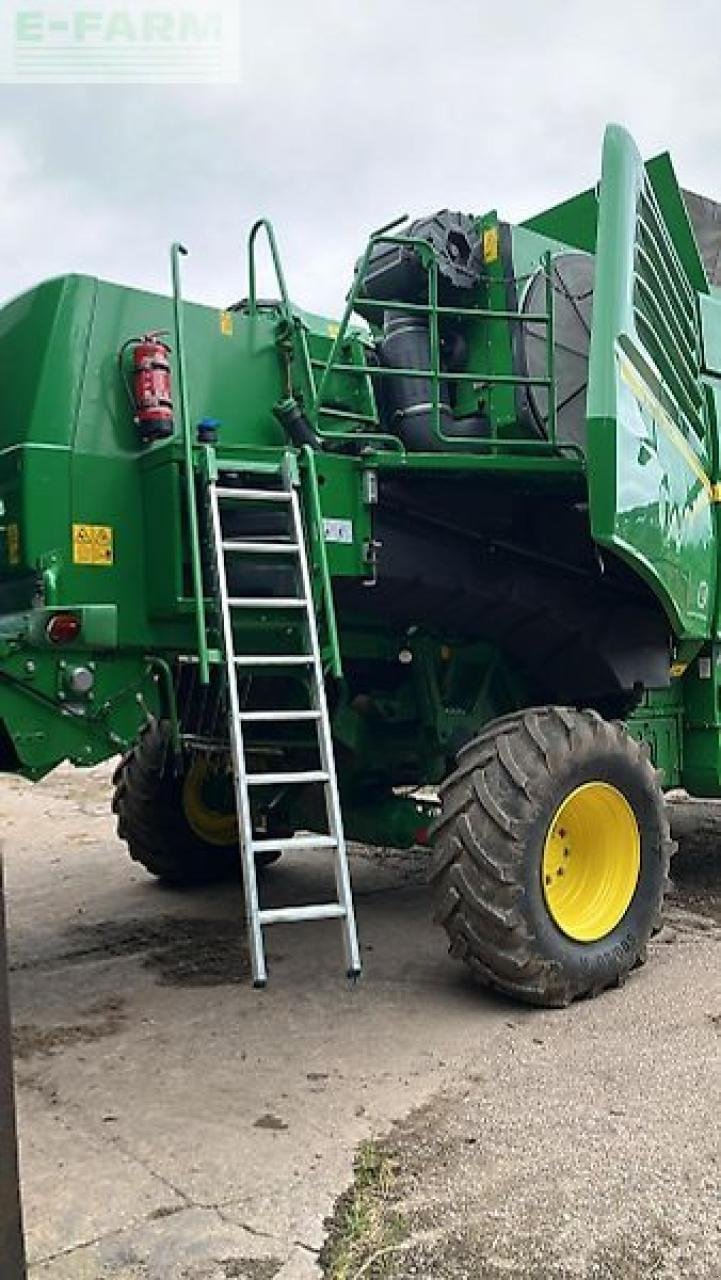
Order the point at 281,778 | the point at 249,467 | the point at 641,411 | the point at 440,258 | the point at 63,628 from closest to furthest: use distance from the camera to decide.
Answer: the point at 281,778
the point at 63,628
the point at 249,467
the point at 641,411
the point at 440,258

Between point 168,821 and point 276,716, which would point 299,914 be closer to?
point 276,716

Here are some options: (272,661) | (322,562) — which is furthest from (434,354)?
(272,661)

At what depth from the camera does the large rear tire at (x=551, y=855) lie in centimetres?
438

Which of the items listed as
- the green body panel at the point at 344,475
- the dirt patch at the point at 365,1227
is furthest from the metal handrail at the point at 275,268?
the dirt patch at the point at 365,1227

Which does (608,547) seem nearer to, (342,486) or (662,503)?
(662,503)

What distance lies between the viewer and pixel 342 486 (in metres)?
4.68

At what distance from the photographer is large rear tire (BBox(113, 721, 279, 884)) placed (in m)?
6.55

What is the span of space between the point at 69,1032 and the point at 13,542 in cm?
174

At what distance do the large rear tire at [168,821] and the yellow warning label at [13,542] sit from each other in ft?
7.39

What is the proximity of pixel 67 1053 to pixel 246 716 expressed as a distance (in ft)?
4.26

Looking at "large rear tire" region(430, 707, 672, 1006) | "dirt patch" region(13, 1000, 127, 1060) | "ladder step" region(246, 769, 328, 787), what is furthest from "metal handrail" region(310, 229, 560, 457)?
"dirt patch" region(13, 1000, 127, 1060)

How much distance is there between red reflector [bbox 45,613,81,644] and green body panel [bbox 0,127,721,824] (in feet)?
0.09

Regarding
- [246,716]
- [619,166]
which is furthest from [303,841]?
[619,166]

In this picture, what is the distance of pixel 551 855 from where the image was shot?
4.81 meters
